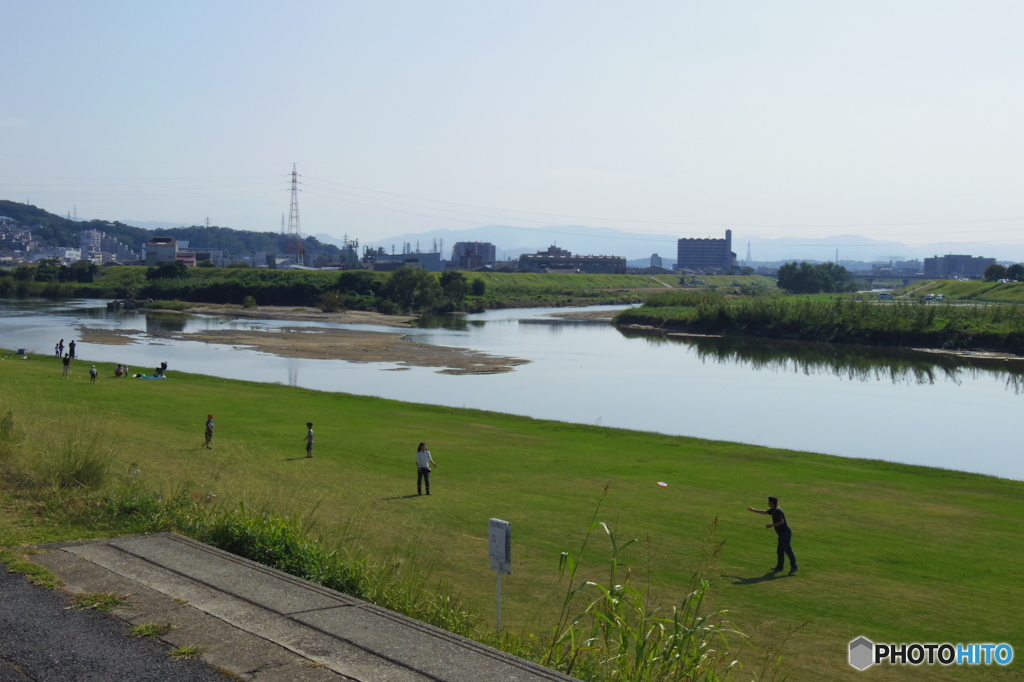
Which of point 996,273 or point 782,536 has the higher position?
point 996,273

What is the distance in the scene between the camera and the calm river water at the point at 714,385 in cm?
3822

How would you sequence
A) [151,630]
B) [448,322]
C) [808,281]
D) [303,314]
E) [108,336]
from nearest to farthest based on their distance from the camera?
[151,630]
[108,336]
[448,322]
[303,314]
[808,281]

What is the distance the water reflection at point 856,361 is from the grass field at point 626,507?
3891 centimetres

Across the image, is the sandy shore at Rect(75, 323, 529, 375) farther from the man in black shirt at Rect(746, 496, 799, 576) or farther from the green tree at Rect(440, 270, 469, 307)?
the man in black shirt at Rect(746, 496, 799, 576)

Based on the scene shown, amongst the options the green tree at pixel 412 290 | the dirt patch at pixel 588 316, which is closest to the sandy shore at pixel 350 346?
the green tree at pixel 412 290

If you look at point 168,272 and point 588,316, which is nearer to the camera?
point 588,316

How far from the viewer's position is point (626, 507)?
19281 mm

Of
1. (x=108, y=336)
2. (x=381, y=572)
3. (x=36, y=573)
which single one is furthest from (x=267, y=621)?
(x=108, y=336)

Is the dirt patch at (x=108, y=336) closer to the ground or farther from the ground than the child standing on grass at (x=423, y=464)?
closer to the ground

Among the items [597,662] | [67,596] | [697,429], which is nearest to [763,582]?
[597,662]

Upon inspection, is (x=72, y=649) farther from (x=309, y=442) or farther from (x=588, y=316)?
(x=588, y=316)

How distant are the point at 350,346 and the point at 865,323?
2157 inches

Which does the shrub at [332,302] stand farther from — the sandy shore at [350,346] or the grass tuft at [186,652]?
the grass tuft at [186,652]

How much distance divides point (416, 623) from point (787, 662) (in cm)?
553
